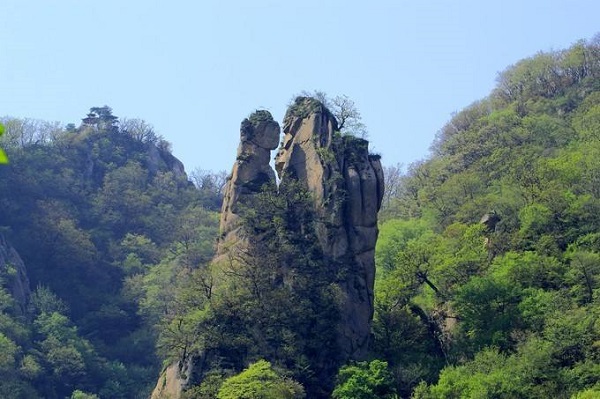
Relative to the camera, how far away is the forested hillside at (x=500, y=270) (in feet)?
124

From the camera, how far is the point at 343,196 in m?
46.3

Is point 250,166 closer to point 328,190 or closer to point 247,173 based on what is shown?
point 247,173

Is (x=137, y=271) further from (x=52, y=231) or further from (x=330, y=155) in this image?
(x=330, y=155)

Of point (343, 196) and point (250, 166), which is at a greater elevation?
point (250, 166)

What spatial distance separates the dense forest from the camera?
132ft

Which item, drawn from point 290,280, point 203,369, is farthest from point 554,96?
point 203,369

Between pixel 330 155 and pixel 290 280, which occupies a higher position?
pixel 330 155

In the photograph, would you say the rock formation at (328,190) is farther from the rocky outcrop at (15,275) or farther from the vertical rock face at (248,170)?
the rocky outcrop at (15,275)

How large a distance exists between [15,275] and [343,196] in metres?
32.5

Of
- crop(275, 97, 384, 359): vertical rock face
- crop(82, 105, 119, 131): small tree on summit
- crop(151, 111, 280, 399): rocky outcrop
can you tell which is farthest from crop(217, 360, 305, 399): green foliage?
crop(82, 105, 119, 131): small tree on summit

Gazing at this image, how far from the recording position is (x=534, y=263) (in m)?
45.0

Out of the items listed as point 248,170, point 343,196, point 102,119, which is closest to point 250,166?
point 248,170

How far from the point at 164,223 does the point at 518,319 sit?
157ft

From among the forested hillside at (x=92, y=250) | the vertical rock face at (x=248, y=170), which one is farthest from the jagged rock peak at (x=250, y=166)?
the forested hillside at (x=92, y=250)
